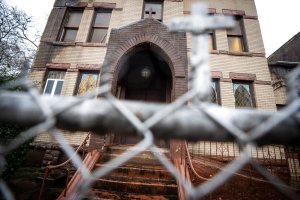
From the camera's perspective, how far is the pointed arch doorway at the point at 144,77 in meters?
9.20

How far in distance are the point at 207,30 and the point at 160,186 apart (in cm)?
497

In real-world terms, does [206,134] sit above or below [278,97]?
below

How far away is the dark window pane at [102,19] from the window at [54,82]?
3.43 metres

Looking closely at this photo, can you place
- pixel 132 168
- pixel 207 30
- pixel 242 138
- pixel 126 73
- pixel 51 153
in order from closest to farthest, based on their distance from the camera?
1. pixel 242 138
2. pixel 207 30
3. pixel 132 168
4. pixel 51 153
5. pixel 126 73

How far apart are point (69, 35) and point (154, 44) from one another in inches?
212

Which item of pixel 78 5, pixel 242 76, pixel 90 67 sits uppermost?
pixel 78 5

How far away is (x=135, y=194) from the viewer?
4.96m

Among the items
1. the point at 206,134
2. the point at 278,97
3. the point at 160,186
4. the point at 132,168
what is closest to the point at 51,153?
the point at 132,168

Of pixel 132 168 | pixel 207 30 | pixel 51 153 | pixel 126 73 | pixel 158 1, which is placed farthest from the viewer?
pixel 158 1

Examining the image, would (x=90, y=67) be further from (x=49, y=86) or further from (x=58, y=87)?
(x=49, y=86)

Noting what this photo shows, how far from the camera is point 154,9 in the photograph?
36.7ft

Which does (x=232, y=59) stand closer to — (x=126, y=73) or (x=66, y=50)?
(x=126, y=73)

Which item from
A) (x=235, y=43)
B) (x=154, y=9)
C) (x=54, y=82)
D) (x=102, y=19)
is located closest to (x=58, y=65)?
(x=54, y=82)

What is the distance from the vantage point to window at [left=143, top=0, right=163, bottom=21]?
1098 centimetres
